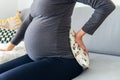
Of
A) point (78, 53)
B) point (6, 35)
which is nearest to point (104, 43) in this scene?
point (78, 53)

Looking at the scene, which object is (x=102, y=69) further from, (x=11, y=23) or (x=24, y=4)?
(x=24, y=4)

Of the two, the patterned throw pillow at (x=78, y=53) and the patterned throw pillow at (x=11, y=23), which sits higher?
the patterned throw pillow at (x=78, y=53)

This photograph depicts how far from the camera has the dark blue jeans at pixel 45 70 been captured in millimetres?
1104

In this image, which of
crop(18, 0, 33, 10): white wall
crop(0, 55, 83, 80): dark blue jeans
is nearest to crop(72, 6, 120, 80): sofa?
crop(0, 55, 83, 80): dark blue jeans

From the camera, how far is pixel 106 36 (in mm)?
1769

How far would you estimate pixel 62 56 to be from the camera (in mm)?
1227

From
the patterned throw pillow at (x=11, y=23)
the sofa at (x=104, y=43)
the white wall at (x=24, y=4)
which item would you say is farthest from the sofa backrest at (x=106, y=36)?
the white wall at (x=24, y=4)

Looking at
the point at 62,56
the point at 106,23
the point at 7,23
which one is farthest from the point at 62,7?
the point at 7,23

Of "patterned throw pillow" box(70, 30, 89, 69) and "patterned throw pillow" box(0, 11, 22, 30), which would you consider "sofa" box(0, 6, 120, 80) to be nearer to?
"patterned throw pillow" box(70, 30, 89, 69)

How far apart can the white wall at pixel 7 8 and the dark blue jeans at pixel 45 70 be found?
1322mm

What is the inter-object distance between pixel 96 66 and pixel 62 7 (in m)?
0.48

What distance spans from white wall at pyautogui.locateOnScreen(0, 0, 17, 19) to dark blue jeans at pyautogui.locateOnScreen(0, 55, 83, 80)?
4.34 ft

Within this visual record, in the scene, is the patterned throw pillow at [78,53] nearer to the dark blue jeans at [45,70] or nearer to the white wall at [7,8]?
the dark blue jeans at [45,70]

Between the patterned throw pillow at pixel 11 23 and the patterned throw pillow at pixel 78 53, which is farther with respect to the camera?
the patterned throw pillow at pixel 11 23
